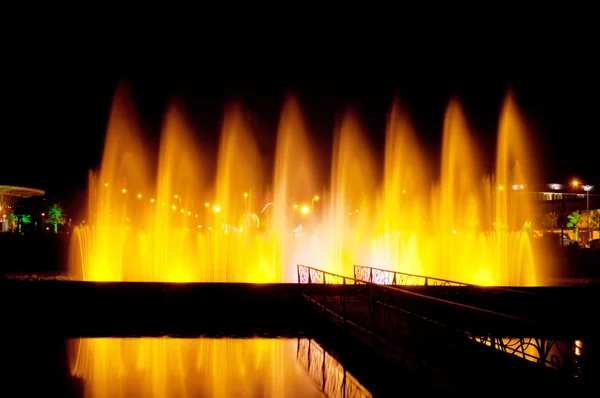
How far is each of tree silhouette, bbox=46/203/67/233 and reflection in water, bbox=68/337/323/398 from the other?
58873 mm

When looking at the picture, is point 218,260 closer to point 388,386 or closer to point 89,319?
point 89,319

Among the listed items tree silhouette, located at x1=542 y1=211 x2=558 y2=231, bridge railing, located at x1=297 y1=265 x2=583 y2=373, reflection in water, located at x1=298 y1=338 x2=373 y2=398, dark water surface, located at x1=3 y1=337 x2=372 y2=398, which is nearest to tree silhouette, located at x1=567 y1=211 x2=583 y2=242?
tree silhouette, located at x1=542 y1=211 x2=558 y2=231

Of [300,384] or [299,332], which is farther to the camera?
[299,332]

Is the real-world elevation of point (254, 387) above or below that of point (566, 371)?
below

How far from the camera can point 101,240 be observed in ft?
82.4

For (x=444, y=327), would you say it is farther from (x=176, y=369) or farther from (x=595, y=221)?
(x=595, y=221)

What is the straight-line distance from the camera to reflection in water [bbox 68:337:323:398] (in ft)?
25.7

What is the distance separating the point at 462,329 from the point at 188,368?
4049 mm

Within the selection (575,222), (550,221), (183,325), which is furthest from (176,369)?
(550,221)

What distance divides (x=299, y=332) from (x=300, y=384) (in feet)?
15.5

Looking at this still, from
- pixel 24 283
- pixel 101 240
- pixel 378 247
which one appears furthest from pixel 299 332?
pixel 378 247

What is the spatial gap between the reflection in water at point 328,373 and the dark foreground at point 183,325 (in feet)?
0.57

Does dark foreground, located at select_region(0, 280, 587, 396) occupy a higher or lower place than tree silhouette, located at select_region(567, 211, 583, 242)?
lower

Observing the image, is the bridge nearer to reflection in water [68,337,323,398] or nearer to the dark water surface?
the dark water surface
